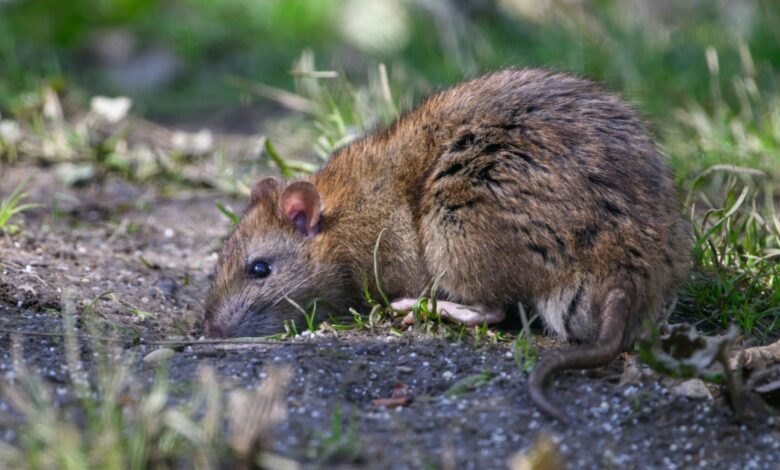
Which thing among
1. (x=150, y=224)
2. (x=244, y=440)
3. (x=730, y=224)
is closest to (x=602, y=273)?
(x=730, y=224)

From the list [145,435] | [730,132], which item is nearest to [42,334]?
[145,435]

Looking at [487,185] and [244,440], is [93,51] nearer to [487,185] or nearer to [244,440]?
[487,185]

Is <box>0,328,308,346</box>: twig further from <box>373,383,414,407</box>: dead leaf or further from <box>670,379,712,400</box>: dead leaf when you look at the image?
<box>670,379,712,400</box>: dead leaf

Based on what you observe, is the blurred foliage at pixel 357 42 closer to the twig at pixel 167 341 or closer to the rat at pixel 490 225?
the rat at pixel 490 225

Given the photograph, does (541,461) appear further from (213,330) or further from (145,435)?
(213,330)

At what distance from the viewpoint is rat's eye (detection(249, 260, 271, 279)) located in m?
4.96

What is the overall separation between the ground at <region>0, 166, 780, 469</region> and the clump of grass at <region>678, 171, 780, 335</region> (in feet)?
2.78

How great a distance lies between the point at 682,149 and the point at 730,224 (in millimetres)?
1549

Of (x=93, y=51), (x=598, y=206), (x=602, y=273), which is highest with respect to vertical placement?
(x=93, y=51)

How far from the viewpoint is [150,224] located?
6.27m

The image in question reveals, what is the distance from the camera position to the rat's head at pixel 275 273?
4867mm

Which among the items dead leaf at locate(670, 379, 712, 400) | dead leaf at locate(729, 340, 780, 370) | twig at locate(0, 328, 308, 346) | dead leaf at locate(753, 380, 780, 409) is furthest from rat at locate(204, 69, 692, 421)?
twig at locate(0, 328, 308, 346)

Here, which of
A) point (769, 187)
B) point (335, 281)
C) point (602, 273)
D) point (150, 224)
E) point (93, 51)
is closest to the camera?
point (602, 273)

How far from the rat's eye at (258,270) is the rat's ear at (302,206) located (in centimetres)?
25
